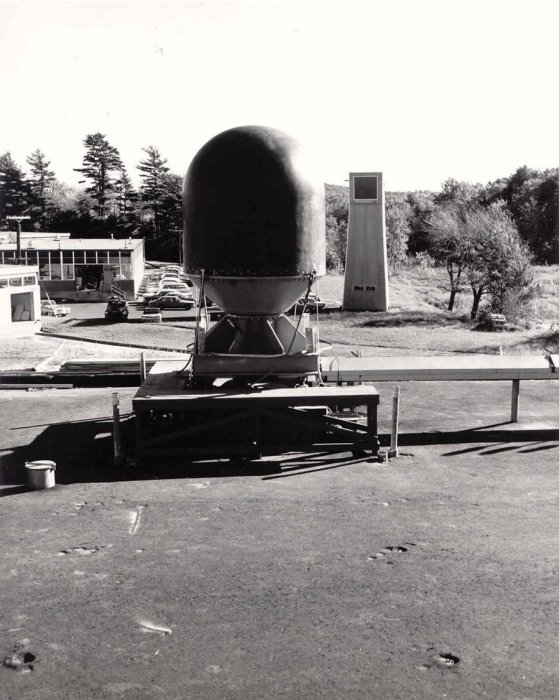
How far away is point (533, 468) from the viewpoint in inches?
484

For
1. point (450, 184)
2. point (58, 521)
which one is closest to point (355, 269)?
point (58, 521)

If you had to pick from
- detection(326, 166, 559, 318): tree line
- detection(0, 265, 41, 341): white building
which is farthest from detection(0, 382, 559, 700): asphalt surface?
detection(326, 166, 559, 318): tree line

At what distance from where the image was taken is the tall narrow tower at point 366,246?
4316cm

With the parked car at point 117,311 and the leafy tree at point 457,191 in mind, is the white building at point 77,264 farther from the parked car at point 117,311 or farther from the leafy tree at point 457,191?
the leafy tree at point 457,191

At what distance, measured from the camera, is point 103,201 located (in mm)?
100562

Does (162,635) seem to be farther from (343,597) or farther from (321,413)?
(321,413)

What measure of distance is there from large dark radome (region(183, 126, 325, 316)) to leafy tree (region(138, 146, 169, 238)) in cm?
7863

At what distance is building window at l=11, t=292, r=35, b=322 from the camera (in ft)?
134

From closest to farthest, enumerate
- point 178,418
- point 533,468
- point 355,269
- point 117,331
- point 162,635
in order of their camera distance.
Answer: point 162,635
point 533,468
point 178,418
point 117,331
point 355,269

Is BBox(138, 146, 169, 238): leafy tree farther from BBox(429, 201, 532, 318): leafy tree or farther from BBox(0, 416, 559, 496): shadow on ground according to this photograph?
BBox(0, 416, 559, 496): shadow on ground

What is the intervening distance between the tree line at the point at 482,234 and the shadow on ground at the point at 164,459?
31799 mm

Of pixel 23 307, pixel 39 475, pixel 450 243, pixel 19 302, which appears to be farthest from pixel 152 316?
pixel 39 475

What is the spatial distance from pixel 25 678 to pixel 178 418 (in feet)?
24.9

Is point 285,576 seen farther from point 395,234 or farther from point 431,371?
point 395,234
